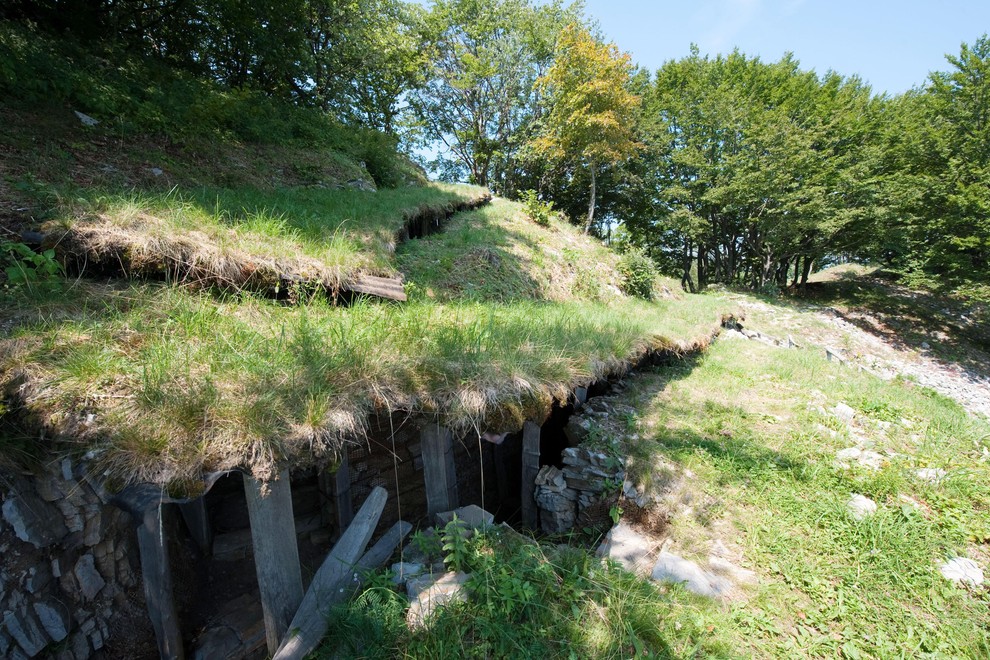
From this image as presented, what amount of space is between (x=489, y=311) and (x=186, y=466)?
11.4ft

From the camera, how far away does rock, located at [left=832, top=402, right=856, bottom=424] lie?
Answer: 16.0 feet

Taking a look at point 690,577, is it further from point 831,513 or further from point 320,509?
point 320,509

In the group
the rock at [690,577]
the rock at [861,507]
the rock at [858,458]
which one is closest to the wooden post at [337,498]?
the rock at [690,577]

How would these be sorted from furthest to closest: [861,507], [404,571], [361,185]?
[361,185], [861,507], [404,571]

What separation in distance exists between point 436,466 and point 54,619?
2460 millimetres

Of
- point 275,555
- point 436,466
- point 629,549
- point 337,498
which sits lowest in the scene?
point 337,498

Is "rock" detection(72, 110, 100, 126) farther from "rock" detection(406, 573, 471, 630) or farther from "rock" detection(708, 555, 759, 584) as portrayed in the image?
"rock" detection(708, 555, 759, 584)

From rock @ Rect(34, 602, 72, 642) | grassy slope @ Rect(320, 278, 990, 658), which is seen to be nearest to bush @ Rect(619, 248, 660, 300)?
grassy slope @ Rect(320, 278, 990, 658)

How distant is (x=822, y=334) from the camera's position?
13852mm

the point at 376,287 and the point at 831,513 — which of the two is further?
the point at 376,287

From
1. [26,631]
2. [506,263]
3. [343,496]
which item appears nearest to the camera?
[26,631]

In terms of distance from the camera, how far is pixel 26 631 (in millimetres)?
2402

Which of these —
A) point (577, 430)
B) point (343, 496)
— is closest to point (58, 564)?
point (343, 496)

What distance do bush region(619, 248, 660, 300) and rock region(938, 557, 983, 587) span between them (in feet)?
26.1
